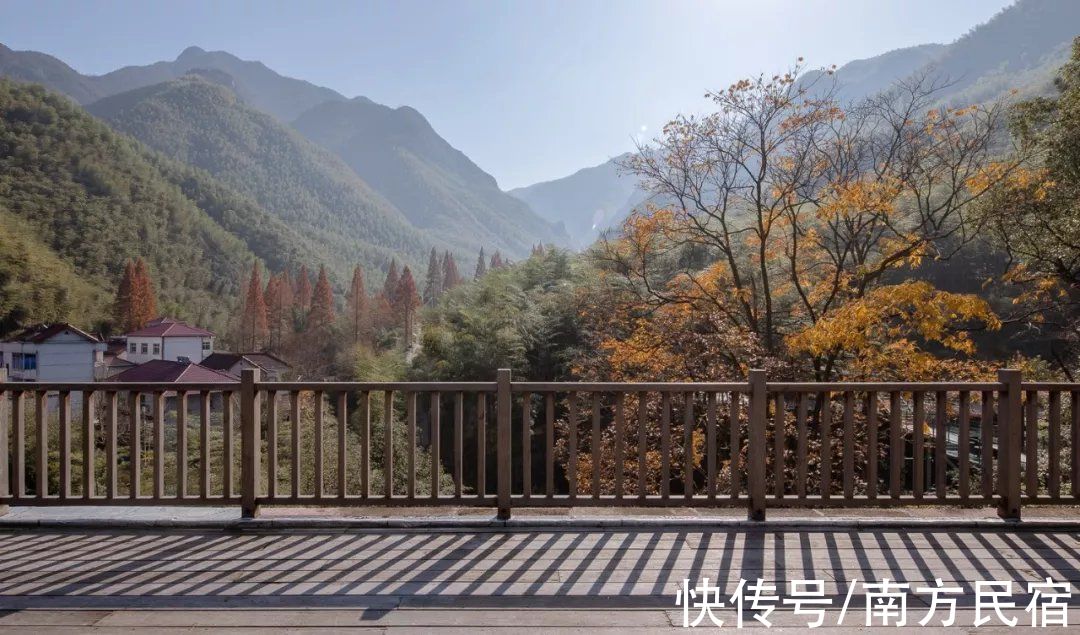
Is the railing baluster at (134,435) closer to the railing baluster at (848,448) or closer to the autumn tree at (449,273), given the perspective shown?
the railing baluster at (848,448)

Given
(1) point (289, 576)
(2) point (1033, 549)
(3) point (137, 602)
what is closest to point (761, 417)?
(2) point (1033, 549)

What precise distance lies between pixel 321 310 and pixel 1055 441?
154ft

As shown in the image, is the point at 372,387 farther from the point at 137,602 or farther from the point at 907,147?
the point at 907,147

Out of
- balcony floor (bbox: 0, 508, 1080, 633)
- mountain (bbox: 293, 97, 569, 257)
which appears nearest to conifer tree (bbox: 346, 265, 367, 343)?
balcony floor (bbox: 0, 508, 1080, 633)

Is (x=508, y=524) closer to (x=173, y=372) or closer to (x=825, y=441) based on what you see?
(x=825, y=441)

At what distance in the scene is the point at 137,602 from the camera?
259 cm

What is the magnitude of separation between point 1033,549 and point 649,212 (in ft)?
32.0

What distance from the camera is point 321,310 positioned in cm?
4697

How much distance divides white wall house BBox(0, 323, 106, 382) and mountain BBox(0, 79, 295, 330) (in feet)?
25.7

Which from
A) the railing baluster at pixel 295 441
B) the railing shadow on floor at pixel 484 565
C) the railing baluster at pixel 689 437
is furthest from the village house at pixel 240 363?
the railing baluster at pixel 689 437

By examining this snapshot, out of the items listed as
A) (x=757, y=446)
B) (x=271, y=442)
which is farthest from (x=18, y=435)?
(x=757, y=446)

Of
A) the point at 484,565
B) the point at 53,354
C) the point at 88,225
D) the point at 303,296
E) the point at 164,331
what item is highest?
the point at 88,225

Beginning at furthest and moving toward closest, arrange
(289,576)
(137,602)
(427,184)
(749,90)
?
(427,184) < (749,90) < (289,576) < (137,602)

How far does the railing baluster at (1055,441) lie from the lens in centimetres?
342
